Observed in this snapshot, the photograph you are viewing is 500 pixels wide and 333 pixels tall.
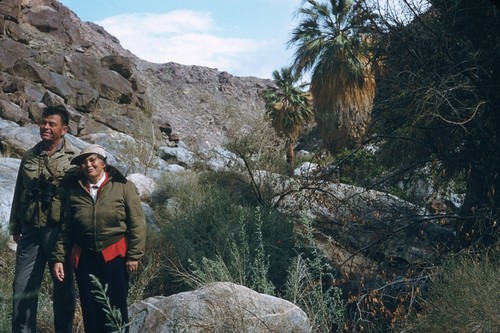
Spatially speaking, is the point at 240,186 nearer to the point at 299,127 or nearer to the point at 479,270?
the point at 479,270

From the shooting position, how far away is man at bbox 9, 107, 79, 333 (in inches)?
236

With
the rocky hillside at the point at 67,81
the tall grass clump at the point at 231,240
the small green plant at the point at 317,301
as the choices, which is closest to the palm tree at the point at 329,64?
the rocky hillside at the point at 67,81

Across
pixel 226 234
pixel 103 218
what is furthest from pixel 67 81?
pixel 103 218

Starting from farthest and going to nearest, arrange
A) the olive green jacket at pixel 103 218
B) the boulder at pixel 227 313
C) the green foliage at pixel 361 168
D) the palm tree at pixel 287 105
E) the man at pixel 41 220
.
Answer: the palm tree at pixel 287 105 → the green foliage at pixel 361 168 → the man at pixel 41 220 → the olive green jacket at pixel 103 218 → the boulder at pixel 227 313

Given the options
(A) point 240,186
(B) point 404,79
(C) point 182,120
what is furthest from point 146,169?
(C) point 182,120

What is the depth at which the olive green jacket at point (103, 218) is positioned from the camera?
5789mm

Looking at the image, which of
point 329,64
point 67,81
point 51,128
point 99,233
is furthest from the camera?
point 67,81

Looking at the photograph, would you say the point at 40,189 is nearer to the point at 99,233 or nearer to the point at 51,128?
the point at 51,128

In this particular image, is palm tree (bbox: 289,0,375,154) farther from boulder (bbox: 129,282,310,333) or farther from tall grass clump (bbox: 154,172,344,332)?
boulder (bbox: 129,282,310,333)

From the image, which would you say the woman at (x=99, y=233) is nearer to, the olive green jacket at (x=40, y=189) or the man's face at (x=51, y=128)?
the olive green jacket at (x=40, y=189)

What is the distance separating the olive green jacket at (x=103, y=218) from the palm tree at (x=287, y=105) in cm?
2323

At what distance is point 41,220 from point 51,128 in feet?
2.62

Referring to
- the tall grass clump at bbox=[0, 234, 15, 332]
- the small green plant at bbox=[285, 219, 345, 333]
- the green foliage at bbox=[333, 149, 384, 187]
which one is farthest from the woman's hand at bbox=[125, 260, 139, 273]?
the green foliage at bbox=[333, 149, 384, 187]

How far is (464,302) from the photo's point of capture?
5.59m
